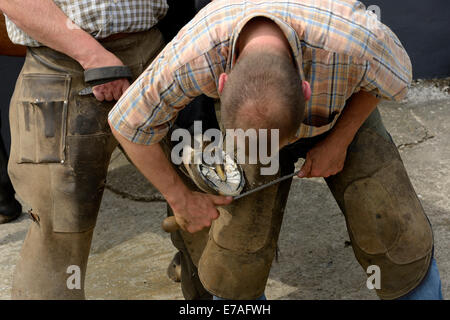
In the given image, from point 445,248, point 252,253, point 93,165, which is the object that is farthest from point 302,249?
point 93,165

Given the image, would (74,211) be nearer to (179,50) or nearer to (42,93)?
(42,93)

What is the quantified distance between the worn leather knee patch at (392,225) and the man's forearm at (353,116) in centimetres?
17

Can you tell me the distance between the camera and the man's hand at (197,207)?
2.26 metres

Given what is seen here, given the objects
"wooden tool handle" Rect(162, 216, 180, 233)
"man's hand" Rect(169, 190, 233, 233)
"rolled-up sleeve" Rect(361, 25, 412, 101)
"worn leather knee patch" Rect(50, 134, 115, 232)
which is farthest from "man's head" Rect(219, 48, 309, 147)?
"worn leather knee patch" Rect(50, 134, 115, 232)

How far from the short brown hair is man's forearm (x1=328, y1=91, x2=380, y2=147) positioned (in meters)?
0.44

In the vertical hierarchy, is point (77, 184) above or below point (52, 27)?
below

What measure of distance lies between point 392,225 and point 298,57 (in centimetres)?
73

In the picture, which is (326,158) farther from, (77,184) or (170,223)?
(77,184)

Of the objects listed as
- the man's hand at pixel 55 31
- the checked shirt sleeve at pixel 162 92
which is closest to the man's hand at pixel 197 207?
the checked shirt sleeve at pixel 162 92

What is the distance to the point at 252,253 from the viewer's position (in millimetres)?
2344

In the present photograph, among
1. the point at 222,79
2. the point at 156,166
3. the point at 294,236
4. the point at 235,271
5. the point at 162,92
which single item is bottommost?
the point at 294,236

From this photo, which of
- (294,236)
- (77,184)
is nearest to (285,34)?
(77,184)

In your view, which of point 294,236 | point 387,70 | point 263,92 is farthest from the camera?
point 294,236

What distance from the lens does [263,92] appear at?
5.51ft
